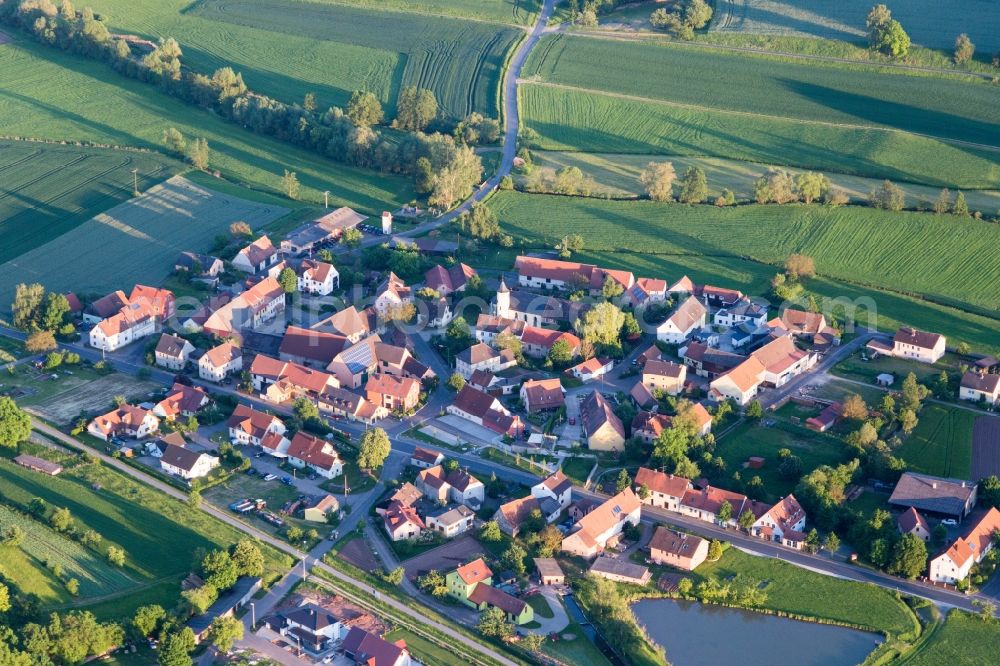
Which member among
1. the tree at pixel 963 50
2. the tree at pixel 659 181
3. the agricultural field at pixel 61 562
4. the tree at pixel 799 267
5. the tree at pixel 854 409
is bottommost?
the agricultural field at pixel 61 562

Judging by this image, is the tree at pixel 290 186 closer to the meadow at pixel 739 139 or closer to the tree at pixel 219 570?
the meadow at pixel 739 139

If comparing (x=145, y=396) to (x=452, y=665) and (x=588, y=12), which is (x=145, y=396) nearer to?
(x=452, y=665)

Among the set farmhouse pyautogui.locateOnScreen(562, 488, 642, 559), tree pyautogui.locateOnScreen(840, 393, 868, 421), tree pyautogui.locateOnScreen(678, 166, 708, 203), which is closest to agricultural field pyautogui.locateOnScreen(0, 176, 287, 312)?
tree pyautogui.locateOnScreen(678, 166, 708, 203)

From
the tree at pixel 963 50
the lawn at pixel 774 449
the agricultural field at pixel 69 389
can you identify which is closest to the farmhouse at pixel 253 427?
the agricultural field at pixel 69 389

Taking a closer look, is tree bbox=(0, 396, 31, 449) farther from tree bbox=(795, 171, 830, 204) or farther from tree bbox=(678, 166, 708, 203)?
tree bbox=(795, 171, 830, 204)

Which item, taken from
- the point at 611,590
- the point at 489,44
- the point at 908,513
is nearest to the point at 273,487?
the point at 611,590
